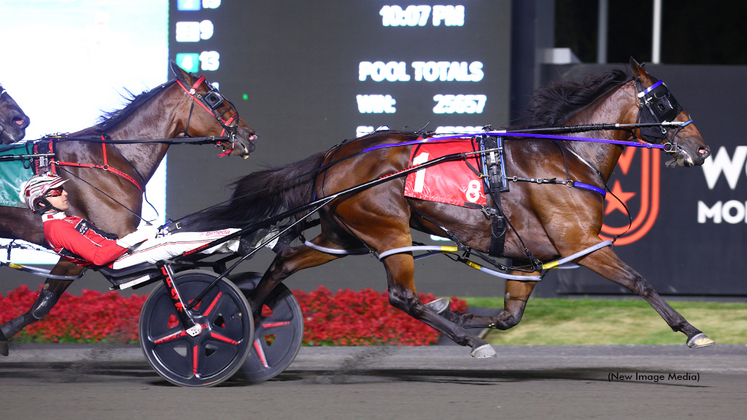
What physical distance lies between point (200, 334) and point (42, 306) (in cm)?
133

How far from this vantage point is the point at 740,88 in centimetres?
925

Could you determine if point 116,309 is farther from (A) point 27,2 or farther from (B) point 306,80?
(A) point 27,2

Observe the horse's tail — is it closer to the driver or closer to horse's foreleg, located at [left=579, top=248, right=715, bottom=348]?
the driver

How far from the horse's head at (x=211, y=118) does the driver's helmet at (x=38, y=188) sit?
1.24 meters

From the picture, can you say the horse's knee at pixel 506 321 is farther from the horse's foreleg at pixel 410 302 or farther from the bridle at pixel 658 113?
the bridle at pixel 658 113

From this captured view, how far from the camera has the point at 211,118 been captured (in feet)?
20.5

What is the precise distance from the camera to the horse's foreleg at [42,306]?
569cm

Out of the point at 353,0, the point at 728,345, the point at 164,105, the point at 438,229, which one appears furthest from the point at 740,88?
the point at 164,105

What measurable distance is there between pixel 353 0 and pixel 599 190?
429cm

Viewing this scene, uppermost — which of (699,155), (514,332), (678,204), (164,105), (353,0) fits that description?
(353,0)

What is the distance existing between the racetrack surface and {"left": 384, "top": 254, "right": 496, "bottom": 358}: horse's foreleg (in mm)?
328

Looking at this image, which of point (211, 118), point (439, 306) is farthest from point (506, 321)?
point (211, 118)

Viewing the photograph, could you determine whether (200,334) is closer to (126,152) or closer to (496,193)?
(126,152)

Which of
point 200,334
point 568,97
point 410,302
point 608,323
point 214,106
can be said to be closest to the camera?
point 200,334
